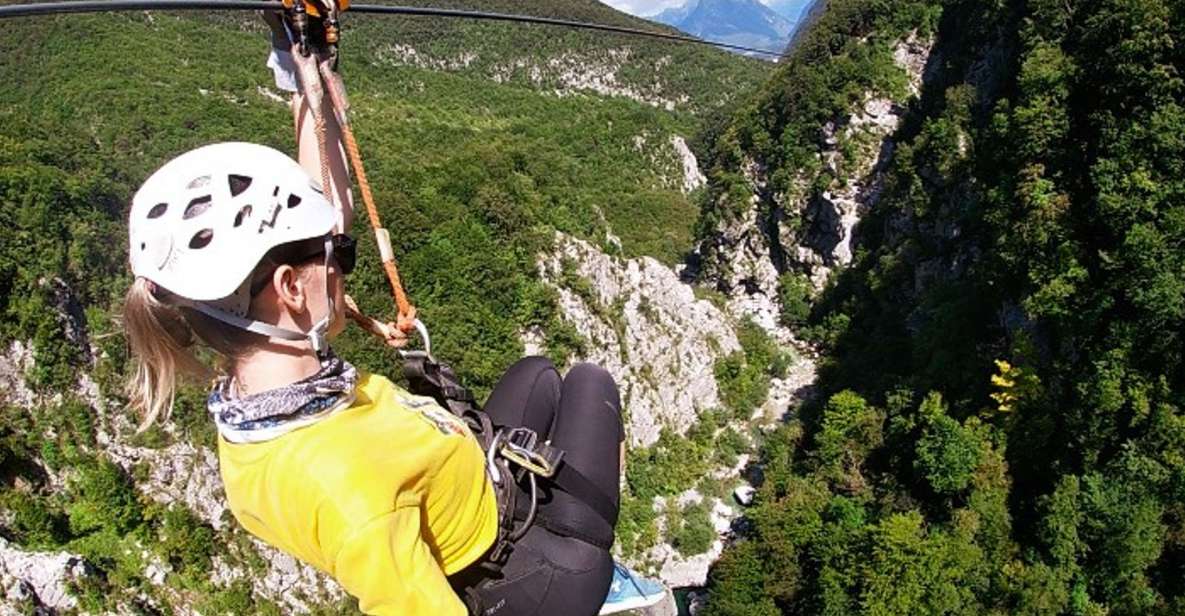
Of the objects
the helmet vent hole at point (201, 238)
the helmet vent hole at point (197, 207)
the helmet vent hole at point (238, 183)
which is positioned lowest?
the helmet vent hole at point (201, 238)

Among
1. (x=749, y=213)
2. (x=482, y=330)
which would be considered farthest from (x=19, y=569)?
(x=749, y=213)

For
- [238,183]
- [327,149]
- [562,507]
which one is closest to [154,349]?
[238,183]

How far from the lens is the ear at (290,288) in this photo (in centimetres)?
196

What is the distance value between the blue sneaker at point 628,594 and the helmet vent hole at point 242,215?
2.39m

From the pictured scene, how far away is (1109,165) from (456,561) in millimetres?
21759

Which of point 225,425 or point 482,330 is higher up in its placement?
point 225,425

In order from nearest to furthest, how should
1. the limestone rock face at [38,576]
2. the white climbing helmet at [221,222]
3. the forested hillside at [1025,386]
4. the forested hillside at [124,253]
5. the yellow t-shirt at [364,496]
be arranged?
1. the yellow t-shirt at [364,496]
2. the white climbing helmet at [221,222]
3. the limestone rock face at [38,576]
4. the forested hillside at [1025,386]
5. the forested hillside at [124,253]

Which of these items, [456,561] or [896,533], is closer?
[456,561]

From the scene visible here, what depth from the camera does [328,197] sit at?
224cm

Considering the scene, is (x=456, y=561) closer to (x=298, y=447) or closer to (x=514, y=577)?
(x=514, y=577)

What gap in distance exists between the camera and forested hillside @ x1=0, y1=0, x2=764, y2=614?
19203 mm

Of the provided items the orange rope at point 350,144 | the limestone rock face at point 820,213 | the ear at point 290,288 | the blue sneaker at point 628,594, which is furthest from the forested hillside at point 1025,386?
the ear at point 290,288

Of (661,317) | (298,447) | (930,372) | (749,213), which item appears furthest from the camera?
(749,213)

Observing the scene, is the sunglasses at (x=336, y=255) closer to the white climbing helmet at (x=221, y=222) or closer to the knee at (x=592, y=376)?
the white climbing helmet at (x=221, y=222)
